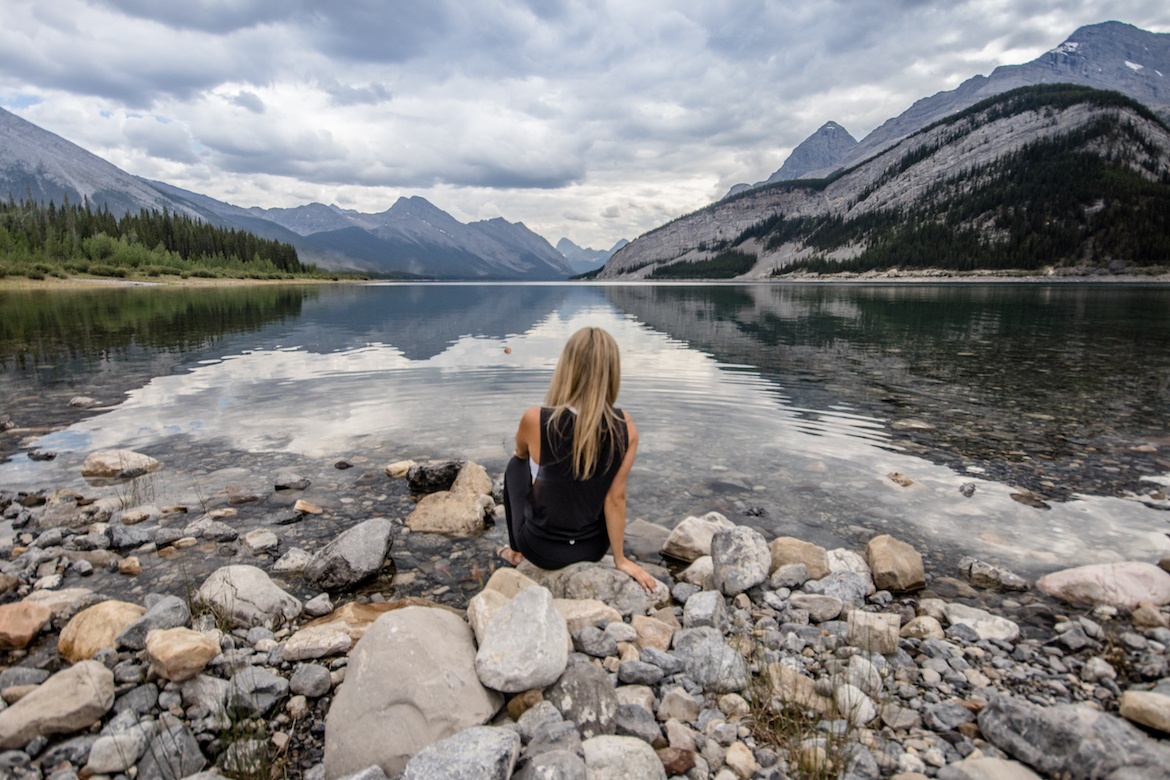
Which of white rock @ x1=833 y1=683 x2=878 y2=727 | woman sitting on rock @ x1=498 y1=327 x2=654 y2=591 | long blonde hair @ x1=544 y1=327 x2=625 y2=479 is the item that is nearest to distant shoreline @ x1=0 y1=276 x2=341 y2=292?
woman sitting on rock @ x1=498 y1=327 x2=654 y2=591

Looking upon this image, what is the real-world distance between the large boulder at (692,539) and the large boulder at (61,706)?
6.22m

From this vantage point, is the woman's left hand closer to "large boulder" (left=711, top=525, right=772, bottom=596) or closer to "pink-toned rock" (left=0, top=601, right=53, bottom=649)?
"large boulder" (left=711, top=525, right=772, bottom=596)

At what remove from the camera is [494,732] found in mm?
3854

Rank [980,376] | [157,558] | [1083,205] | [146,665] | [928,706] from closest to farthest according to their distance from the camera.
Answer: [928,706] → [146,665] → [157,558] → [980,376] → [1083,205]

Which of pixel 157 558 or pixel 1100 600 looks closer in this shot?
pixel 1100 600

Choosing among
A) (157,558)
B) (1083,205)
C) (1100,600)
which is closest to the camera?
(1100,600)

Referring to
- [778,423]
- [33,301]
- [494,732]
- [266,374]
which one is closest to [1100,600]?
[494,732]

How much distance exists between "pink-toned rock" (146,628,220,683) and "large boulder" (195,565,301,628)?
0.88m

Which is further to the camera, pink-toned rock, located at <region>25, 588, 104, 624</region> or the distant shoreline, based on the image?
the distant shoreline

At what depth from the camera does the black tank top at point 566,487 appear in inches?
247

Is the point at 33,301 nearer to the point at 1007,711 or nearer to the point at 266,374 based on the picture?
the point at 266,374

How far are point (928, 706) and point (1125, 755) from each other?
4.10 ft

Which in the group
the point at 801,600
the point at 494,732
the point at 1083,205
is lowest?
the point at 801,600

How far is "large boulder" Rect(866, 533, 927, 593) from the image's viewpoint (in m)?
6.95
